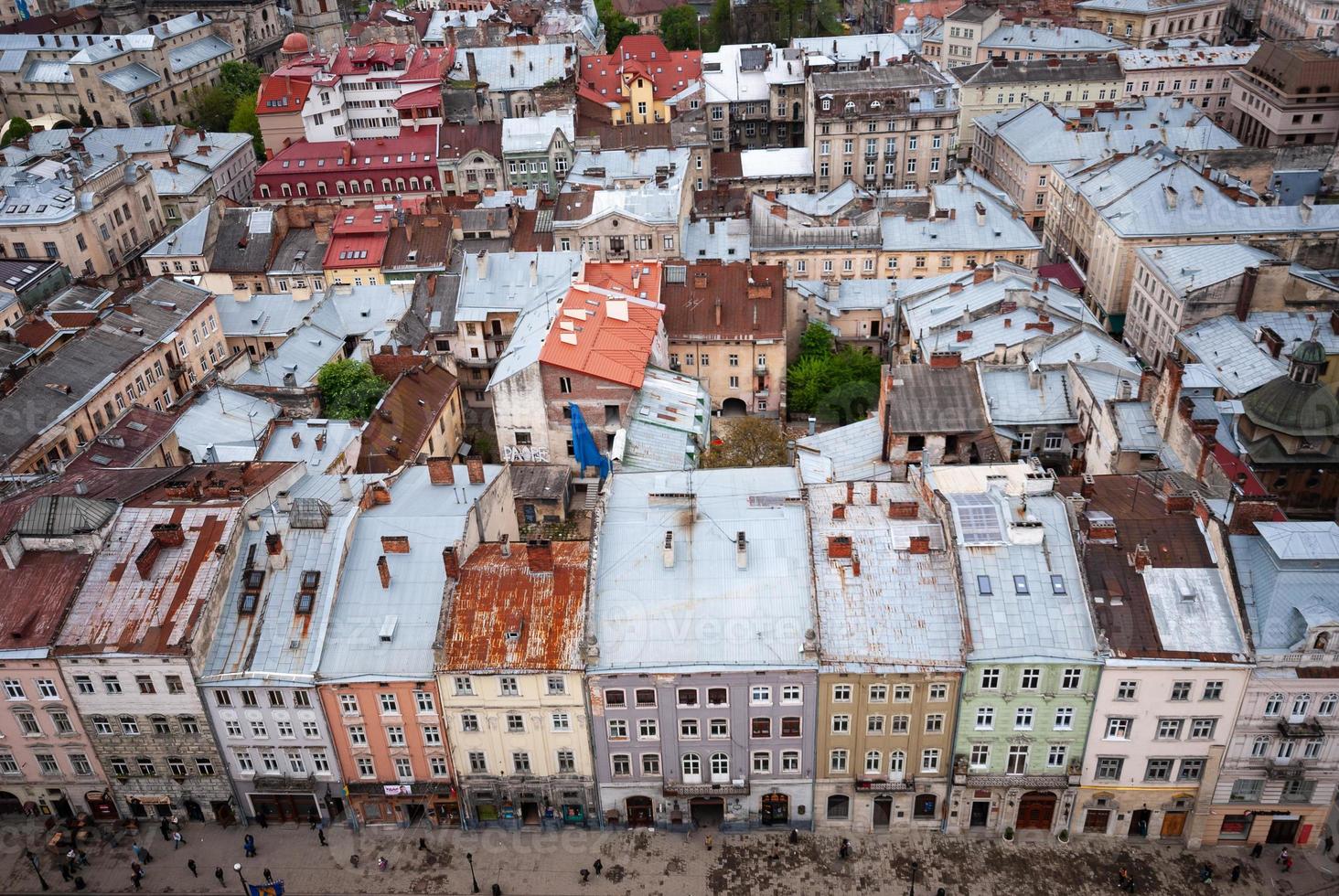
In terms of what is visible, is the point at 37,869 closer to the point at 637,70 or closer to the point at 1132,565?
the point at 1132,565

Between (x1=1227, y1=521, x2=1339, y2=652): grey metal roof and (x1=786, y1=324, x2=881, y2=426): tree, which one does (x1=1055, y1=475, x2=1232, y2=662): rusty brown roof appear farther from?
(x1=786, y1=324, x2=881, y2=426): tree

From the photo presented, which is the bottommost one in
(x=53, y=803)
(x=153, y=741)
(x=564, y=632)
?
(x=53, y=803)

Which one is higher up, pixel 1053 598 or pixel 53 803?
pixel 1053 598

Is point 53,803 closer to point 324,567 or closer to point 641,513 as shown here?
point 324,567

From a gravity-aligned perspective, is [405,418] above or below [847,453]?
above

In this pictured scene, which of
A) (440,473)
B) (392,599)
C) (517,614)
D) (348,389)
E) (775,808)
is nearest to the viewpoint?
(517,614)

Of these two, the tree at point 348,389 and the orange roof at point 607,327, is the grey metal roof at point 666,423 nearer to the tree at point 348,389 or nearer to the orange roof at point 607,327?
the orange roof at point 607,327

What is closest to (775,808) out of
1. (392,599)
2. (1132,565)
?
(1132,565)

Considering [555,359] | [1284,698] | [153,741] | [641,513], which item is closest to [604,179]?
[555,359]
